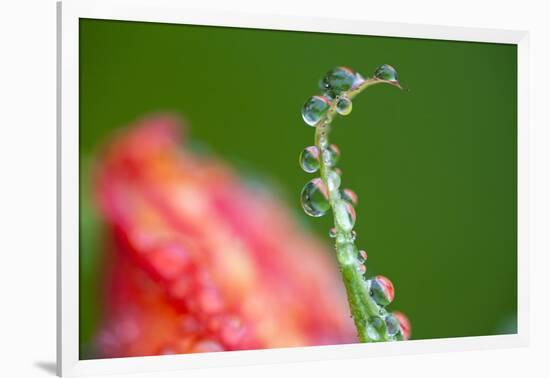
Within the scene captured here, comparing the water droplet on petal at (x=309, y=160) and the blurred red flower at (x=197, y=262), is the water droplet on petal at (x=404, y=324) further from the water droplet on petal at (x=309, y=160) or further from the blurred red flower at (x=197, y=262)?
the water droplet on petal at (x=309, y=160)

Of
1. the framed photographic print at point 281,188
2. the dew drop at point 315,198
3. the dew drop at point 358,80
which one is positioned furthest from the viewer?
the dew drop at point 358,80

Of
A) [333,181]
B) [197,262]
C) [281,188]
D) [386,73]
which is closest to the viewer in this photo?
[197,262]

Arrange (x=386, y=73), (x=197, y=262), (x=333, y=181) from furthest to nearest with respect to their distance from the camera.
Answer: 1. (x=386, y=73)
2. (x=333, y=181)
3. (x=197, y=262)

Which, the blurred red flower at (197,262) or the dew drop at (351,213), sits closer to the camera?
the blurred red flower at (197,262)

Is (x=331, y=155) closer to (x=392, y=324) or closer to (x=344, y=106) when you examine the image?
(x=344, y=106)

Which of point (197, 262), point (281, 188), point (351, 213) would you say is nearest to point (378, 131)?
point (351, 213)

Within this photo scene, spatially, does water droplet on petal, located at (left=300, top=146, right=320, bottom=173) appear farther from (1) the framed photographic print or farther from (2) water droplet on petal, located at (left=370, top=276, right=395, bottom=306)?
(2) water droplet on petal, located at (left=370, top=276, right=395, bottom=306)

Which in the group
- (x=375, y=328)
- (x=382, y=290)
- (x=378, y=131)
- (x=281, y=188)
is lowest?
(x=375, y=328)

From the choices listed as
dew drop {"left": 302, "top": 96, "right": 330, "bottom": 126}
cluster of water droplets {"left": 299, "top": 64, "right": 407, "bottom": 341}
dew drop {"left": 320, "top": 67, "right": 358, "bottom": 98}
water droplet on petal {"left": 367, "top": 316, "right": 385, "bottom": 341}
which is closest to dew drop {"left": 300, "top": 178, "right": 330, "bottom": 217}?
cluster of water droplets {"left": 299, "top": 64, "right": 407, "bottom": 341}

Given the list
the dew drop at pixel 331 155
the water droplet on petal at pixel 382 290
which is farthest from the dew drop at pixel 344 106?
the water droplet on petal at pixel 382 290
